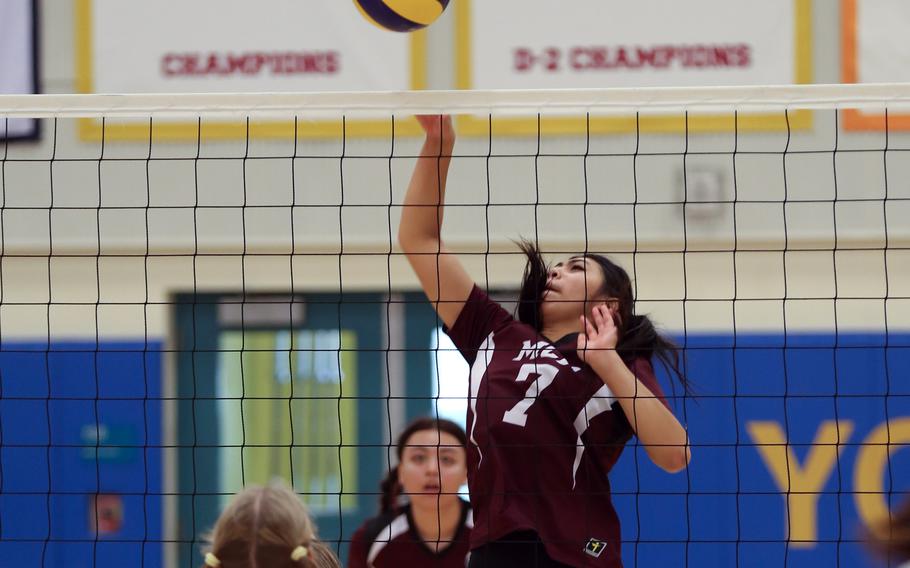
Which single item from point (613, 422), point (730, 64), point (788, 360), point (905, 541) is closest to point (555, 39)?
point (730, 64)

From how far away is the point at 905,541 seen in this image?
70.7 inches

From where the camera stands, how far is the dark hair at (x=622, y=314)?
10.4 ft

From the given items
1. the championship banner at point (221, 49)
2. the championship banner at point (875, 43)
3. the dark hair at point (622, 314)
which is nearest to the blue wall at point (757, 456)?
the championship banner at point (875, 43)

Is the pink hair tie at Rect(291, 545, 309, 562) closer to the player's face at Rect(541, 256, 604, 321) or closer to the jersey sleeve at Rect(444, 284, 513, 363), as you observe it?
the jersey sleeve at Rect(444, 284, 513, 363)

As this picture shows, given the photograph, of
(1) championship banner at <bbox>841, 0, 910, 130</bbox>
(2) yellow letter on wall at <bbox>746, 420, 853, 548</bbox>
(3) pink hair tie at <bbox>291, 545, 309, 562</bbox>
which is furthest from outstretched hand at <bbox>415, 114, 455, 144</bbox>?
(1) championship banner at <bbox>841, 0, 910, 130</bbox>

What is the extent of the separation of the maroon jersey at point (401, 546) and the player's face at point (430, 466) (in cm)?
13

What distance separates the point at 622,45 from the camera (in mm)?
6977

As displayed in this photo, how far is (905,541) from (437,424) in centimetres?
264

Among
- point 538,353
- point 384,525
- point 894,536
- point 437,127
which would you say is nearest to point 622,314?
point 538,353

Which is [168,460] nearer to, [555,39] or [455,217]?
[455,217]

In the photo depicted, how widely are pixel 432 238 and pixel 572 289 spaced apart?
41cm

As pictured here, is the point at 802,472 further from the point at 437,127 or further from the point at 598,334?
the point at 437,127

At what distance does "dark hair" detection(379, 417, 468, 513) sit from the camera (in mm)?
4469

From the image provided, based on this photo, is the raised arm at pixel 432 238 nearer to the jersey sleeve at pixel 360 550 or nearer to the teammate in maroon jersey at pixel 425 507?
the teammate in maroon jersey at pixel 425 507
